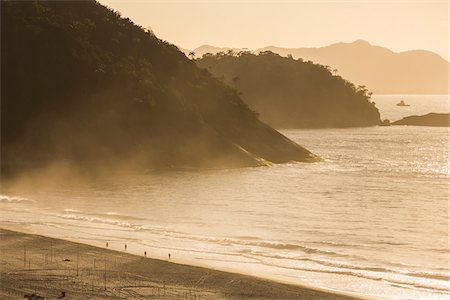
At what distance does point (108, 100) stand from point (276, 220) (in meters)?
60.3

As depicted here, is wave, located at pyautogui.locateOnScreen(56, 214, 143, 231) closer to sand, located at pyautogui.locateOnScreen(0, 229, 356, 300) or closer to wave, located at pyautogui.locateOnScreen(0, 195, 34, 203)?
wave, located at pyautogui.locateOnScreen(0, 195, 34, 203)

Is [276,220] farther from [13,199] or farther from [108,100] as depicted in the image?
[108,100]

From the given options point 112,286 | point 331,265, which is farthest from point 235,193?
point 112,286

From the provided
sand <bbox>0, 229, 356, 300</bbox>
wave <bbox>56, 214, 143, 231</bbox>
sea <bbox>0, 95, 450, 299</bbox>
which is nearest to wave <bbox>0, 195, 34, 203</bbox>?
sea <bbox>0, 95, 450, 299</bbox>

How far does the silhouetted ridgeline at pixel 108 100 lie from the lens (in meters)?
105

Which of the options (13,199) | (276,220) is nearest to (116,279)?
(276,220)

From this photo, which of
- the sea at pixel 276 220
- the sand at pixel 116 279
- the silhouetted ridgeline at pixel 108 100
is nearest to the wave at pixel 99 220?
the sea at pixel 276 220

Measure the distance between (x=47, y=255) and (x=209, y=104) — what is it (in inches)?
3397

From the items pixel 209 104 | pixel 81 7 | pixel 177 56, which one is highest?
pixel 81 7

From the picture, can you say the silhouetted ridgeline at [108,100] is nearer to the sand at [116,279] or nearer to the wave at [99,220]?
the wave at [99,220]

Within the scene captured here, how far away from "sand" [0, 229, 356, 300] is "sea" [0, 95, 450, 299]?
7.53 feet

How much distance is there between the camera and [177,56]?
438 ft

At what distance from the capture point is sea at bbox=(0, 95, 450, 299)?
41.6 meters

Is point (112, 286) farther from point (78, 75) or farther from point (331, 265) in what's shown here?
point (78, 75)
